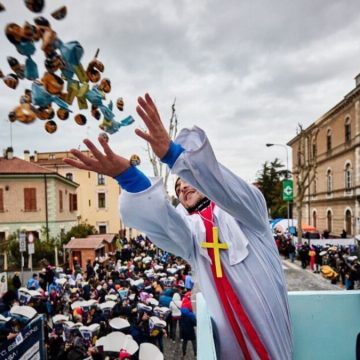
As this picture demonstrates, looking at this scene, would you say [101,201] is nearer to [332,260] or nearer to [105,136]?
[332,260]

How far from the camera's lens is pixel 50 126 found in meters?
1.52

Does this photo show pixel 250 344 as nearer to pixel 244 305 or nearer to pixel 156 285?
pixel 244 305

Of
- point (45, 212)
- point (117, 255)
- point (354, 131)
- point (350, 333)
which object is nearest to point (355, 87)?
point (354, 131)

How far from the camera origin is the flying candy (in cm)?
129

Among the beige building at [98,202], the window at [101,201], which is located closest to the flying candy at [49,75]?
the beige building at [98,202]

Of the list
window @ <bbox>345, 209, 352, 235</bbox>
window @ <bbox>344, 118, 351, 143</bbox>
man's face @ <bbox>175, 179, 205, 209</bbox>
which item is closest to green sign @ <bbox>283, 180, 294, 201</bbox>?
window @ <bbox>345, 209, 352, 235</bbox>

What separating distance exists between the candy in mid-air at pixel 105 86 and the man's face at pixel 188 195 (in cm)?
100

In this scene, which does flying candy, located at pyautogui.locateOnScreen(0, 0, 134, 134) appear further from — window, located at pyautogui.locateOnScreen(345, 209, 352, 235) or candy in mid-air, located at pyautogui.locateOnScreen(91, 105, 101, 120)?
window, located at pyautogui.locateOnScreen(345, 209, 352, 235)

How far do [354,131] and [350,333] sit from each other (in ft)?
108

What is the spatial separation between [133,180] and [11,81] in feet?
2.21

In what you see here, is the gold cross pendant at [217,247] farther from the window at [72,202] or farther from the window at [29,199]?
the window at [72,202]

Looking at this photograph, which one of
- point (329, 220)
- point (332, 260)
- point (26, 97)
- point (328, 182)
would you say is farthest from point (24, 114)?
point (328, 182)

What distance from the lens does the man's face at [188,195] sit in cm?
254

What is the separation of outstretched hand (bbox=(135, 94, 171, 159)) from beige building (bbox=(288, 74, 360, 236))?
3130 centimetres
